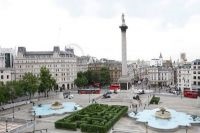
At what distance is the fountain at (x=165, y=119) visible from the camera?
50438 mm

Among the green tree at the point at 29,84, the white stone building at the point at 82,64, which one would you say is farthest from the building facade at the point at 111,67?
the green tree at the point at 29,84

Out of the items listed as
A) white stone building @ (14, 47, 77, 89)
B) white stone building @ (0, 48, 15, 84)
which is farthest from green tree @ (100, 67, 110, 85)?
white stone building @ (0, 48, 15, 84)

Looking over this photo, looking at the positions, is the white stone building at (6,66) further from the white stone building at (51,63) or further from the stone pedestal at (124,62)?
the stone pedestal at (124,62)

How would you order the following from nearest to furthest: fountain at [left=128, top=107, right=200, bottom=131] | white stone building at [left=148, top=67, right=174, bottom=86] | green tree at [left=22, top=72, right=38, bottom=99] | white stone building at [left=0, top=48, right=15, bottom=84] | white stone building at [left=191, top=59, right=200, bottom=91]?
1. fountain at [left=128, top=107, right=200, bottom=131]
2. green tree at [left=22, top=72, right=38, bottom=99]
3. white stone building at [left=0, top=48, right=15, bottom=84]
4. white stone building at [left=191, top=59, right=200, bottom=91]
5. white stone building at [left=148, top=67, right=174, bottom=86]

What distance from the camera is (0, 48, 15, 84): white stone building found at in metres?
101

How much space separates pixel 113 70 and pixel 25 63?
5284cm

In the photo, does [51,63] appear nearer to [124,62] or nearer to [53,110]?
[124,62]

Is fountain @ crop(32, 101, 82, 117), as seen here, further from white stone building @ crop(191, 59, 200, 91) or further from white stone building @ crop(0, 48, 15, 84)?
white stone building @ crop(191, 59, 200, 91)

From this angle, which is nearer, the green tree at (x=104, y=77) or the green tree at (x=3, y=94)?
the green tree at (x=3, y=94)

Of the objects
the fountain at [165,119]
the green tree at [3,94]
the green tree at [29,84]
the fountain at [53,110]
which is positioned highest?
the green tree at [29,84]

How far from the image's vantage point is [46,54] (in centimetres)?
12056

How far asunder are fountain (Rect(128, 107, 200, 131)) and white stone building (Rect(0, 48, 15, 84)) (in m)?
58.9

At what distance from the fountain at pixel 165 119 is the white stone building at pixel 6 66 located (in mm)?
58923

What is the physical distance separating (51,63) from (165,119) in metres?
73.6
